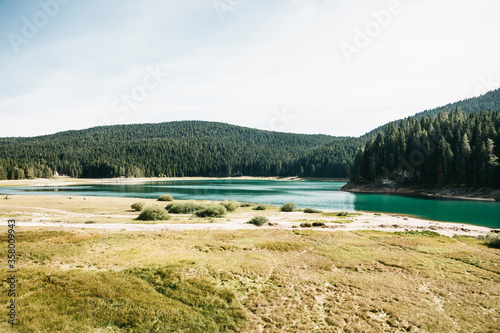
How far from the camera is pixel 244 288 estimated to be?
12.9 meters

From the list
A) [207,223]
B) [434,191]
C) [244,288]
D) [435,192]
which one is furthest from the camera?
[434,191]

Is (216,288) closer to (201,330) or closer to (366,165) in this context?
(201,330)

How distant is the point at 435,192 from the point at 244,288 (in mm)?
98899

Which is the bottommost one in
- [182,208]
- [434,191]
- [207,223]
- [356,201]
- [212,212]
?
[356,201]

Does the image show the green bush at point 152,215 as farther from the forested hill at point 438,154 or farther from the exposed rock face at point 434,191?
the forested hill at point 438,154

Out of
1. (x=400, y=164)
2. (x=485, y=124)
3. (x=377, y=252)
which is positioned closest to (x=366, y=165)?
(x=400, y=164)

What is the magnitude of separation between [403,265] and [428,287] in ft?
10.1

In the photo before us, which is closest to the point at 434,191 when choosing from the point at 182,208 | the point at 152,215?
the point at 182,208

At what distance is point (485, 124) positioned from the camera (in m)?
90.1

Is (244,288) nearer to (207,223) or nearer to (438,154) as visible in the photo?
(207,223)

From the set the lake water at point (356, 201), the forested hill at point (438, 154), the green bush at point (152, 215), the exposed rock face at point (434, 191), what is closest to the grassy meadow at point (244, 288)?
the green bush at point (152, 215)

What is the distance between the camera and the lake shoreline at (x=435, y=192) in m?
77.8

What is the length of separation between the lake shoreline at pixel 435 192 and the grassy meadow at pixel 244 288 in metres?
74.8

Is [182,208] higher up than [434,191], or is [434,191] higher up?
[182,208]
